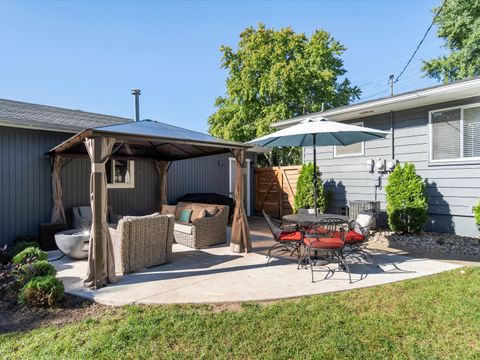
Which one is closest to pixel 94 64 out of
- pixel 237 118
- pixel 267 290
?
pixel 237 118

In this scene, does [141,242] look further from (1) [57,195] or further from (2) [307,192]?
(2) [307,192]

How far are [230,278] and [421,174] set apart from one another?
5636 millimetres

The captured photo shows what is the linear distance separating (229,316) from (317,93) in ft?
54.8

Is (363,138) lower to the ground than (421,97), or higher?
lower

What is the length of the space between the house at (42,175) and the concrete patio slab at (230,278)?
1918 mm

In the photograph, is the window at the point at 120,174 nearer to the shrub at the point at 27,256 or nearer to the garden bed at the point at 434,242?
the shrub at the point at 27,256

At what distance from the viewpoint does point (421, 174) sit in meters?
7.34

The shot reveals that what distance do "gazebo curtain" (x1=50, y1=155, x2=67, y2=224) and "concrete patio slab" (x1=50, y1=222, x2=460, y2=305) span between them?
156 cm

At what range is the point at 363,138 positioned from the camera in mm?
5711

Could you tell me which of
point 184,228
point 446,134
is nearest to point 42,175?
point 184,228

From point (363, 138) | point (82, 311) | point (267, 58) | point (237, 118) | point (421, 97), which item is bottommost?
point (82, 311)

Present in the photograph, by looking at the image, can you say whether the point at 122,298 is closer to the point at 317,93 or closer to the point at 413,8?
the point at 413,8

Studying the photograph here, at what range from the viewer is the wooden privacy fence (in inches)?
433

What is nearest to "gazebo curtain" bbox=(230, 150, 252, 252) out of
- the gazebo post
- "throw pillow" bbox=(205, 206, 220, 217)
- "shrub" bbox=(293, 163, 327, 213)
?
"throw pillow" bbox=(205, 206, 220, 217)
